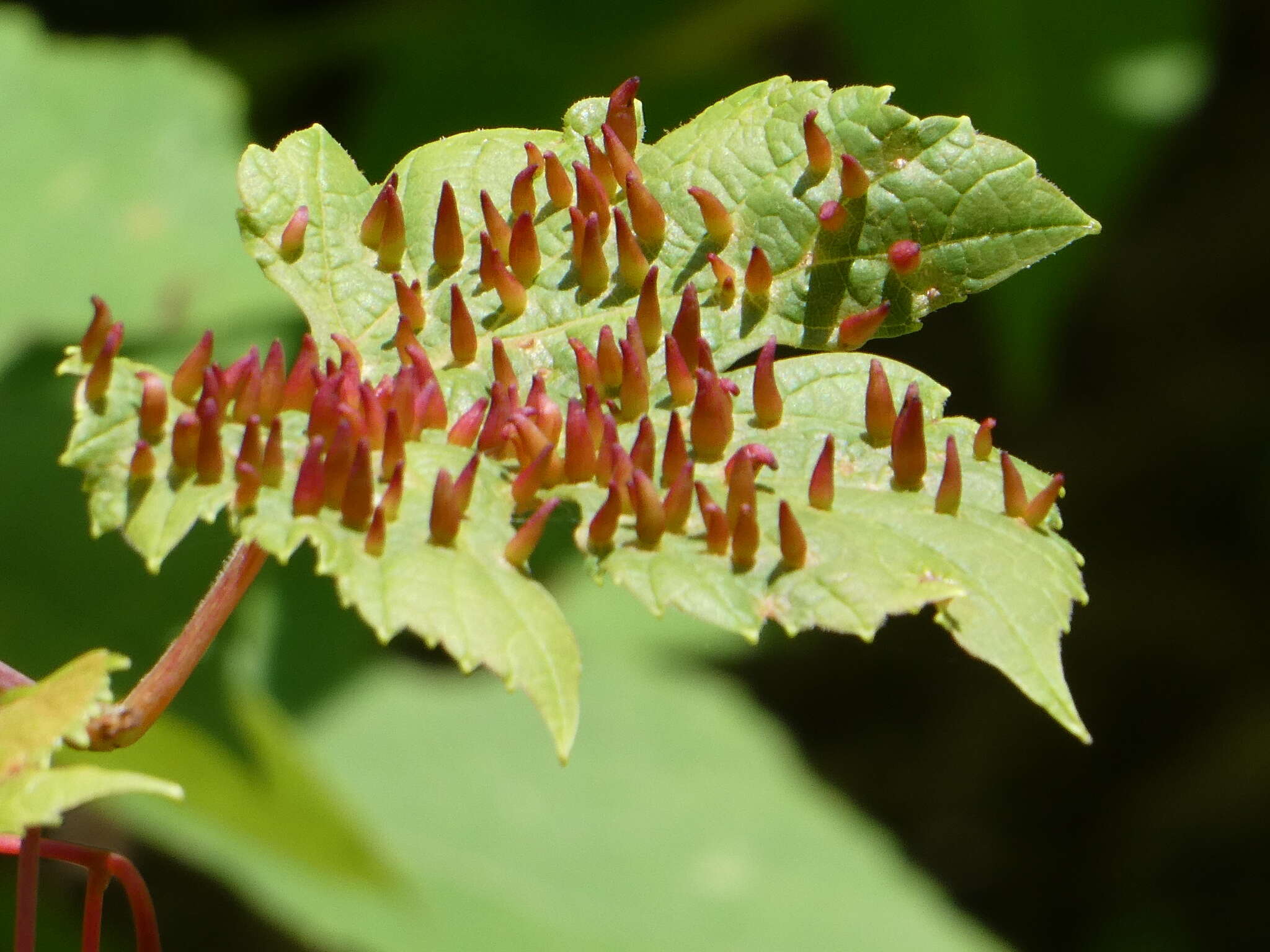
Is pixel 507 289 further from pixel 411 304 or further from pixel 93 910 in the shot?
pixel 93 910

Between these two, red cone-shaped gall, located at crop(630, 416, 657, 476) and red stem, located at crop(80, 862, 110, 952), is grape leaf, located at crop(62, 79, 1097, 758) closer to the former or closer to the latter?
red cone-shaped gall, located at crop(630, 416, 657, 476)

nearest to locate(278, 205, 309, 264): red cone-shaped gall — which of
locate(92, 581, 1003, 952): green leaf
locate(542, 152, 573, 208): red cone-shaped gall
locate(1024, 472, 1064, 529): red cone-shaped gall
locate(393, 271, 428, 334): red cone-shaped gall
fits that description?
locate(393, 271, 428, 334): red cone-shaped gall

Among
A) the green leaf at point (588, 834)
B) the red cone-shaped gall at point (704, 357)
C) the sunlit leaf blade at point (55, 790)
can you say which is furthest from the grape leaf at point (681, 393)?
the green leaf at point (588, 834)

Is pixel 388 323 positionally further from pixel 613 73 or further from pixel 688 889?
pixel 613 73

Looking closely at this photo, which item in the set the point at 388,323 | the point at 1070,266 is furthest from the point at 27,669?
the point at 1070,266

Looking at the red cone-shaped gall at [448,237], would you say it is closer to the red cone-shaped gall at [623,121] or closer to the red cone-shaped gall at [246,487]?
the red cone-shaped gall at [623,121]

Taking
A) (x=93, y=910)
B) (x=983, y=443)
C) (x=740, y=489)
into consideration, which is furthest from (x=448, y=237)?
(x=93, y=910)
